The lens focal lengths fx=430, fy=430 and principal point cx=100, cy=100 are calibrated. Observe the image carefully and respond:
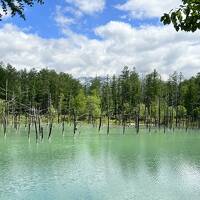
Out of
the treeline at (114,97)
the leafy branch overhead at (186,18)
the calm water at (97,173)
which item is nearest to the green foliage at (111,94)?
the treeline at (114,97)

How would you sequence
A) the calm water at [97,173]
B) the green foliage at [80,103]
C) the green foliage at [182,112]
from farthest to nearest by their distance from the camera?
the green foliage at [80,103], the green foliage at [182,112], the calm water at [97,173]

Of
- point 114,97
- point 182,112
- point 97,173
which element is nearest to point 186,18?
point 97,173

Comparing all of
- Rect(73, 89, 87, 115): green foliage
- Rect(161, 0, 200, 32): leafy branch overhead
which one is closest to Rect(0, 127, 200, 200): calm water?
Rect(161, 0, 200, 32): leafy branch overhead

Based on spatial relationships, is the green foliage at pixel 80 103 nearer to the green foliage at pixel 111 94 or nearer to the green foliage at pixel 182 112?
the green foliage at pixel 111 94

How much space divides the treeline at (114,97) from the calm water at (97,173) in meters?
62.2

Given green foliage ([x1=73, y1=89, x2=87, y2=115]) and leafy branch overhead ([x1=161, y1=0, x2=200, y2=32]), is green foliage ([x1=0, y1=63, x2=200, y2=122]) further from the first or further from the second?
leafy branch overhead ([x1=161, y1=0, x2=200, y2=32])

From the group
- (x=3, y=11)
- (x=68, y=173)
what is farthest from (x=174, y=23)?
(x=68, y=173)

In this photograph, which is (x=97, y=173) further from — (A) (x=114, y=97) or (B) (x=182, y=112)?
(A) (x=114, y=97)

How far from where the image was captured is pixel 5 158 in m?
41.5

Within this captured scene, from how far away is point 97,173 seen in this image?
33.0 meters

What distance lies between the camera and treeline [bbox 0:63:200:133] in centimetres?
11481

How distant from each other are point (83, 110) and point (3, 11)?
11612cm

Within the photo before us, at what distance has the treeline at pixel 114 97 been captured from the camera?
114812 mm

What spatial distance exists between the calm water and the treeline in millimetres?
62183
